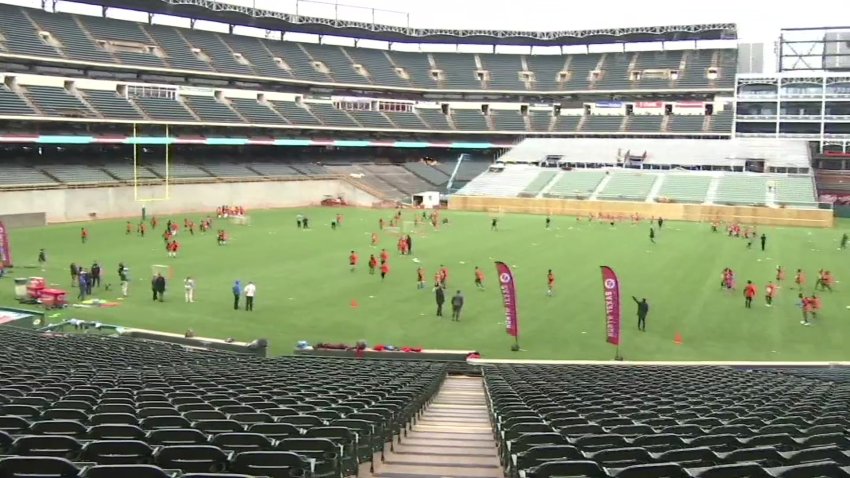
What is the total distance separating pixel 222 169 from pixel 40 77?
16.5 m

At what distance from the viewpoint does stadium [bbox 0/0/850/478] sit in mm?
7328

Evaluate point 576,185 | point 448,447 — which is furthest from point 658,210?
point 448,447

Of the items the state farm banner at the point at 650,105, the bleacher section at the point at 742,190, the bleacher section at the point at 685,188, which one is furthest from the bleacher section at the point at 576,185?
the state farm banner at the point at 650,105

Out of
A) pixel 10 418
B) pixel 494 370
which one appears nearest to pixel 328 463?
pixel 10 418

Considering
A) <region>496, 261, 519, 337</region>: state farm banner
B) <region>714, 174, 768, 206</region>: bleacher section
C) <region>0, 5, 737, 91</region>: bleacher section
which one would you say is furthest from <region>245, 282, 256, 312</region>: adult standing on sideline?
<region>714, 174, 768, 206</region>: bleacher section

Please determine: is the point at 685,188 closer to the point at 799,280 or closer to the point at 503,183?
the point at 503,183

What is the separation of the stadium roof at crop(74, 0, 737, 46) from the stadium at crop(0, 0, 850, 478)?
0.43 metres

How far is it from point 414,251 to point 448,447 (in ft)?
109

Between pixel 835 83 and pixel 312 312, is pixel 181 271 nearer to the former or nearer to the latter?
pixel 312 312

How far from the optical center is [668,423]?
7.86 metres

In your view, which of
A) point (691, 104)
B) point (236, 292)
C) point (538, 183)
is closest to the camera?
point (236, 292)

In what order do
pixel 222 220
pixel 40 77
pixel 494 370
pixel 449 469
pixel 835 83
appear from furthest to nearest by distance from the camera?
pixel 835 83 → pixel 40 77 → pixel 222 220 → pixel 494 370 → pixel 449 469

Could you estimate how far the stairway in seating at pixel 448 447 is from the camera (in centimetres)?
769

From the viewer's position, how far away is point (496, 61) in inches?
4092
